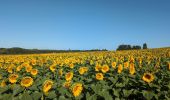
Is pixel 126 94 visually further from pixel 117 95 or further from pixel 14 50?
pixel 14 50

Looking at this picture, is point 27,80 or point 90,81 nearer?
point 27,80

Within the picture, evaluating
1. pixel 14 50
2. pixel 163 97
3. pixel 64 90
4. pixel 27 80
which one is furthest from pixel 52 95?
pixel 14 50

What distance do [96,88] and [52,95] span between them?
0.85 metres

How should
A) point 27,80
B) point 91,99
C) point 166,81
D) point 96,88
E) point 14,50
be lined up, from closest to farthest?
point 91,99, point 96,88, point 27,80, point 166,81, point 14,50

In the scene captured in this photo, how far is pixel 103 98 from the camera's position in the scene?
4.86 metres

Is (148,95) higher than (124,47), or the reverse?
(124,47)

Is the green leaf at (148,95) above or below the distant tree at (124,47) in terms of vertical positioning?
below

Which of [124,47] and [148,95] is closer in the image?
[148,95]

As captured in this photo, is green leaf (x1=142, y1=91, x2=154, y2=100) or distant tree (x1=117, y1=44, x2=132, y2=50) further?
distant tree (x1=117, y1=44, x2=132, y2=50)

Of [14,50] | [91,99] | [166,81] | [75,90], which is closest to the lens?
[91,99]

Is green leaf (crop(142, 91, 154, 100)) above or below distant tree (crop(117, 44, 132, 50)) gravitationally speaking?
below

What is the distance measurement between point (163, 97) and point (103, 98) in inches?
40.9

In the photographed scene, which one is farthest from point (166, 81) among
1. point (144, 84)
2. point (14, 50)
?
point (14, 50)

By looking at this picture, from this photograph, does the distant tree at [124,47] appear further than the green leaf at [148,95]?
Yes
